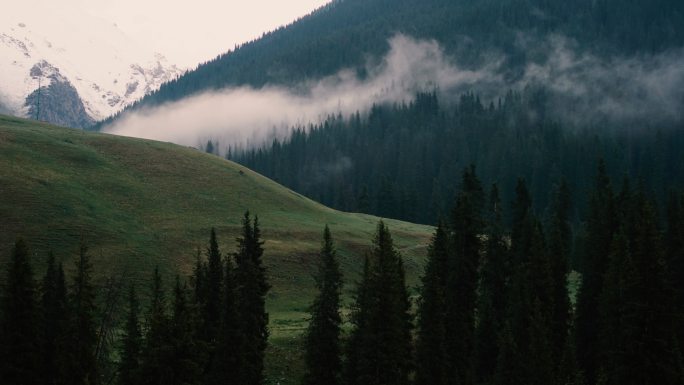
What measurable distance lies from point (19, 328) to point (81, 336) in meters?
3.89

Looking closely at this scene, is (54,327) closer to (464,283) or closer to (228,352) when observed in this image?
(228,352)

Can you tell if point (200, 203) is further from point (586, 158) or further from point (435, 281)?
point (586, 158)

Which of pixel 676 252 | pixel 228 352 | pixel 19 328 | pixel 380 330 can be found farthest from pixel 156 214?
pixel 676 252

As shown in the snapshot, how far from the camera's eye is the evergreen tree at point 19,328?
3716 centimetres

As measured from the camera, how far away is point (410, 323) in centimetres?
4325

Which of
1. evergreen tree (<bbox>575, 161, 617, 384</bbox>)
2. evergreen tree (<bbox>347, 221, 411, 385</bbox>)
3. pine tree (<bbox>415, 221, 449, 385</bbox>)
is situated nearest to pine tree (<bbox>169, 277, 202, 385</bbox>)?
evergreen tree (<bbox>347, 221, 411, 385</bbox>)

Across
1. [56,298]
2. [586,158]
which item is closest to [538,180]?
[586,158]

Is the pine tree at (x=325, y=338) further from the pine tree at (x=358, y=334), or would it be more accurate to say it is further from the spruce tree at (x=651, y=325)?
the spruce tree at (x=651, y=325)

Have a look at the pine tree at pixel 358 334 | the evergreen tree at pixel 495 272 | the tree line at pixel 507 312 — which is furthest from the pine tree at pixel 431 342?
the evergreen tree at pixel 495 272

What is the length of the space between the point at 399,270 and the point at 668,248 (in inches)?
933

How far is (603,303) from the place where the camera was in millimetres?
46031

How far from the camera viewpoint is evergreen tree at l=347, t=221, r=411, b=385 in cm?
3616

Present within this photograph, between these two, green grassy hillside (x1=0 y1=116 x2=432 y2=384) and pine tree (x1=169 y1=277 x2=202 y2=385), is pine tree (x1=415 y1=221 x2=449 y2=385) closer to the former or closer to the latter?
green grassy hillside (x1=0 y1=116 x2=432 y2=384)

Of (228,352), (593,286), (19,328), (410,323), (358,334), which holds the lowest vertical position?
(228,352)
